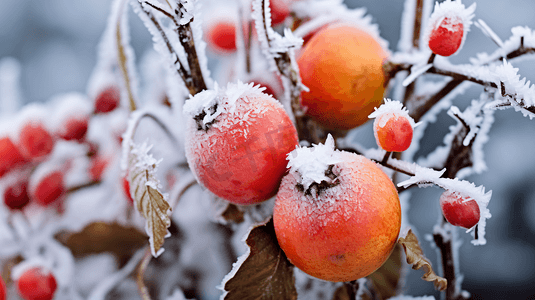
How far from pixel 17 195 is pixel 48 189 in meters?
0.04

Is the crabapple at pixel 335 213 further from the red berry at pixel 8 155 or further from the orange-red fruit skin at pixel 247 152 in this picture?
the red berry at pixel 8 155

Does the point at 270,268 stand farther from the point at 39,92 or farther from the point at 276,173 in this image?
the point at 39,92

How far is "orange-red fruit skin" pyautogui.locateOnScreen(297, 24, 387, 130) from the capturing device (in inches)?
9.7

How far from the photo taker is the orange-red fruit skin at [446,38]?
8.5 inches

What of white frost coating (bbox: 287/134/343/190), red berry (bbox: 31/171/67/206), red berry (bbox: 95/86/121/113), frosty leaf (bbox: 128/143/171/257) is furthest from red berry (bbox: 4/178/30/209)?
white frost coating (bbox: 287/134/343/190)

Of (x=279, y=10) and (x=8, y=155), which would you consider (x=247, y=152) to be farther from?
(x=8, y=155)

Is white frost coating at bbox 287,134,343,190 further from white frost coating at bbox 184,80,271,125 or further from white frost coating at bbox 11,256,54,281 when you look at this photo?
white frost coating at bbox 11,256,54,281

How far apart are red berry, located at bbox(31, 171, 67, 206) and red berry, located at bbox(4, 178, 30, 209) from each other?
1 cm

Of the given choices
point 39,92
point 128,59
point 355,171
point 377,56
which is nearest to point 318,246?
point 355,171

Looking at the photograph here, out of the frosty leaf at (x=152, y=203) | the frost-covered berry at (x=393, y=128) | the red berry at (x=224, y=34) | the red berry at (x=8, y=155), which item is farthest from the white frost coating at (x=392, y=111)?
the red berry at (x=8, y=155)

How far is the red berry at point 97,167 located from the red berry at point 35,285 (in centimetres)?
13

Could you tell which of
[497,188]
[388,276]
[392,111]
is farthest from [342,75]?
[497,188]

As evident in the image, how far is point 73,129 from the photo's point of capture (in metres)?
0.42

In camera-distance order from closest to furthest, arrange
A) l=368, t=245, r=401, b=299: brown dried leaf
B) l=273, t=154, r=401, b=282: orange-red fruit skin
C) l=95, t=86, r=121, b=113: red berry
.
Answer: l=273, t=154, r=401, b=282: orange-red fruit skin, l=368, t=245, r=401, b=299: brown dried leaf, l=95, t=86, r=121, b=113: red berry
